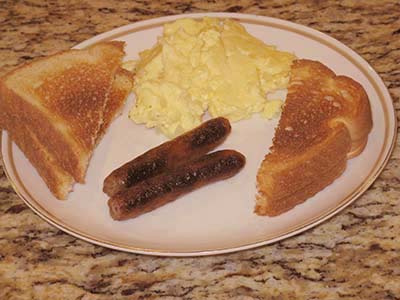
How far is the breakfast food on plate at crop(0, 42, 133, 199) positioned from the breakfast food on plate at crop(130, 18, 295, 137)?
131 millimetres

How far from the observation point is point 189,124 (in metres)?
2.47

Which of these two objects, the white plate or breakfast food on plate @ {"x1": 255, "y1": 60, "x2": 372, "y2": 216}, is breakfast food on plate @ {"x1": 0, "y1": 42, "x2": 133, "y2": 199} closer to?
the white plate

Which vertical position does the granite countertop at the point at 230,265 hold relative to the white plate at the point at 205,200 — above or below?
below

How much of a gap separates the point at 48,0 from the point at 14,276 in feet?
6.05

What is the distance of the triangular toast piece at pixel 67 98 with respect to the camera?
2412 millimetres

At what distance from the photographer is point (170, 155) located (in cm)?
228

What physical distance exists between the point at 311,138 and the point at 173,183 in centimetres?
50

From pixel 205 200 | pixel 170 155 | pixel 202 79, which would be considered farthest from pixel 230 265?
pixel 202 79

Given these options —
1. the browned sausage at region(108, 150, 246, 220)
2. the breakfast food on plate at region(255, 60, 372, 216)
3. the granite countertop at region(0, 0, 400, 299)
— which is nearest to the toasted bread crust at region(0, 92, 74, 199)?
the granite countertop at region(0, 0, 400, 299)

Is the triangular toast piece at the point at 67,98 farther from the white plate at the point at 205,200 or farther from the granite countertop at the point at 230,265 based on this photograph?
the granite countertop at the point at 230,265

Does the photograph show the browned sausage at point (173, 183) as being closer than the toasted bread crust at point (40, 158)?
Yes

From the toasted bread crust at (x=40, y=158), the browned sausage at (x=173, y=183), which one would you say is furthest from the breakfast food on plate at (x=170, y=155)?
the toasted bread crust at (x=40, y=158)

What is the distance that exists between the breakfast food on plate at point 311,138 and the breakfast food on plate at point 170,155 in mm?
206

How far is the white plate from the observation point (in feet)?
6.91
